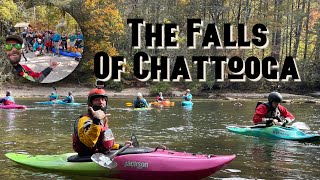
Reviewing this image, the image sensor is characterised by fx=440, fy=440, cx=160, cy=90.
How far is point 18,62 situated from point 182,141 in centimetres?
2361

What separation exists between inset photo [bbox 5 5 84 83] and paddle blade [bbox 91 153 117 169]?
2484 cm

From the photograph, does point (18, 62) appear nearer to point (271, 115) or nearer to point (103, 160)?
point (271, 115)

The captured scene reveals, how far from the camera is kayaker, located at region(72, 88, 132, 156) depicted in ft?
20.0

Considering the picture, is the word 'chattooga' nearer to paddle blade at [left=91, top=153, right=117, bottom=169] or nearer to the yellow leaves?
the yellow leaves

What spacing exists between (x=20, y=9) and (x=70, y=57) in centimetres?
517

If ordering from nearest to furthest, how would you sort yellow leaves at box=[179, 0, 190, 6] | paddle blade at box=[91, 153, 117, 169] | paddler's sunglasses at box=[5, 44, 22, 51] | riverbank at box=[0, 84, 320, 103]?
paddle blade at box=[91, 153, 117, 169]
riverbank at box=[0, 84, 320, 103]
paddler's sunglasses at box=[5, 44, 22, 51]
yellow leaves at box=[179, 0, 190, 6]

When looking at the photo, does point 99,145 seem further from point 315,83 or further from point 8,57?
point 315,83

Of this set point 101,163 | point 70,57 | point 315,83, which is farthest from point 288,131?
point 315,83

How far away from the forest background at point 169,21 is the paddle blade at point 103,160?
2642 cm

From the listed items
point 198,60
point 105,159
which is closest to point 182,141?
point 105,159

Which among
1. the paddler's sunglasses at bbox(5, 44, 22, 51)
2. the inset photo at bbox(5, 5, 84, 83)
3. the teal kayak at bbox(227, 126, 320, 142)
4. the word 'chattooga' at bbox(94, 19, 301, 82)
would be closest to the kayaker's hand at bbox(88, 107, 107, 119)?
the teal kayak at bbox(227, 126, 320, 142)

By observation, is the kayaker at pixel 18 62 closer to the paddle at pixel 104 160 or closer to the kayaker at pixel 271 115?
the kayaker at pixel 271 115

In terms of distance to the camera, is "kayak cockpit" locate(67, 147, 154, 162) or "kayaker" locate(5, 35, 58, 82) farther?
"kayaker" locate(5, 35, 58, 82)

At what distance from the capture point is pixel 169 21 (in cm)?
3728
